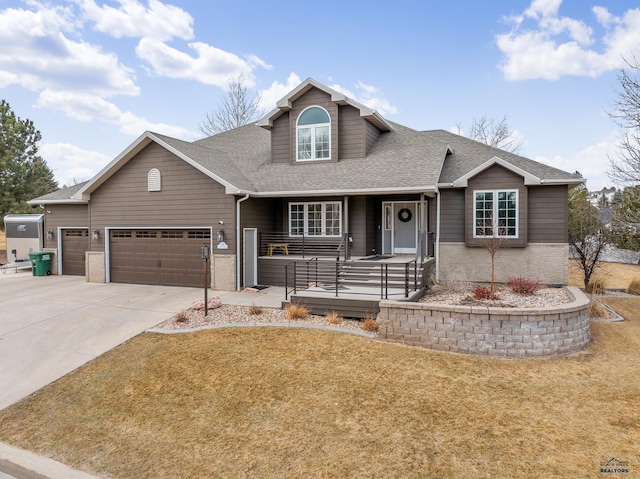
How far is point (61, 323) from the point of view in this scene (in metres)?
9.18

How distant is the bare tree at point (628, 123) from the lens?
14.2 m

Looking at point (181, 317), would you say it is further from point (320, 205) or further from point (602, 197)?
point (602, 197)

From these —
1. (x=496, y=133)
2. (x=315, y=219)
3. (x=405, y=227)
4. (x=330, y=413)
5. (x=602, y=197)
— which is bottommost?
(x=330, y=413)

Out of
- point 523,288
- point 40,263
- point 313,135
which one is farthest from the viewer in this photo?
point 40,263

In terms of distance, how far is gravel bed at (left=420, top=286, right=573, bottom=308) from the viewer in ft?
29.7

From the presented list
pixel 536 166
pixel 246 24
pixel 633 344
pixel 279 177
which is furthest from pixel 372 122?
pixel 633 344

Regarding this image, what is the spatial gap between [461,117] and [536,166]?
21.3 meters

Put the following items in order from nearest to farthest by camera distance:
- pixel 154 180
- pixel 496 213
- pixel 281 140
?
pixel 496 213 → pixel 154 180 → pixel 281 140

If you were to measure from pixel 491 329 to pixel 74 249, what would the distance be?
16.9m

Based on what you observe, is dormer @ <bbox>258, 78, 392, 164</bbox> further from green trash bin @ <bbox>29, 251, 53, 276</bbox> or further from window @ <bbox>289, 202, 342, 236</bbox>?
green trash bin @ <bbox>29, 251, 53, 276</bbox>

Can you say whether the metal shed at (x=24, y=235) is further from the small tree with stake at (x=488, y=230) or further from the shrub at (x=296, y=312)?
the small tree with stake at (x=488, y=230)

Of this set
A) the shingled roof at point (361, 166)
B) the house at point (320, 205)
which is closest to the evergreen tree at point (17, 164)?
the shingled roof at point (361, 166)

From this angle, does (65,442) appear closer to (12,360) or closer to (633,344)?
(12,360)

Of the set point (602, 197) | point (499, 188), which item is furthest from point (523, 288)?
point (602, 197)
